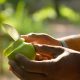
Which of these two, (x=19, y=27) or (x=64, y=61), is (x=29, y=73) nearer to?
(x=64, y=61)

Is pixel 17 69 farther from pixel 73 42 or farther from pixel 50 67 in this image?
pixel 73 42

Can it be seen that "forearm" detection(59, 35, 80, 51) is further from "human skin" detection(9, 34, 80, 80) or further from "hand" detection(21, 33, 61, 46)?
"human skin" detection(9, 34, 80, 80)

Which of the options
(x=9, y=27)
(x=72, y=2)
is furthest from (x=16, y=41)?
(x=72, y=2)

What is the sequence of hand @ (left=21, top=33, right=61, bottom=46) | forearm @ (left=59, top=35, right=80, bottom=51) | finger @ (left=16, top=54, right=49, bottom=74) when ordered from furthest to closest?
forearm @ (left=59, top=35, right=80, bottom=51) → hand @ (left=21, top=33, right=61, bottom=46) → finger @ (left=16, top=54, right=49, bottom=74)

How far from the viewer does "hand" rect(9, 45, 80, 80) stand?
1312mm

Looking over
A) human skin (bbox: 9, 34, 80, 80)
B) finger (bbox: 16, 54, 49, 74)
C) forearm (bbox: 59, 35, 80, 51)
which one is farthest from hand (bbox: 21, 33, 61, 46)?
finger (bbox: 16, 54, 49, 74)

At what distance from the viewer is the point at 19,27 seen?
4289 mm

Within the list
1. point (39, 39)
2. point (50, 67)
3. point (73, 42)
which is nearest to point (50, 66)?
point (50, 67)

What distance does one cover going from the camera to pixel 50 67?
132 centimetres

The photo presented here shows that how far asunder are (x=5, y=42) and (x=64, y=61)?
288 centimetres

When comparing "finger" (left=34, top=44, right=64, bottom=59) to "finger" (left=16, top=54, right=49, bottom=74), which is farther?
"finger" (left=34, top=44, right=64, bottom=59)

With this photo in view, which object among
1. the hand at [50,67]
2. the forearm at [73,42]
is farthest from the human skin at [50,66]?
the forearm at [73,42]

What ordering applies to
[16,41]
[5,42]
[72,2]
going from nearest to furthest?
1. [16,41]
2. [5,42]
3. [72,2]

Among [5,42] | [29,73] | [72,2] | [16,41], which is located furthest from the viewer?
[72,2]
